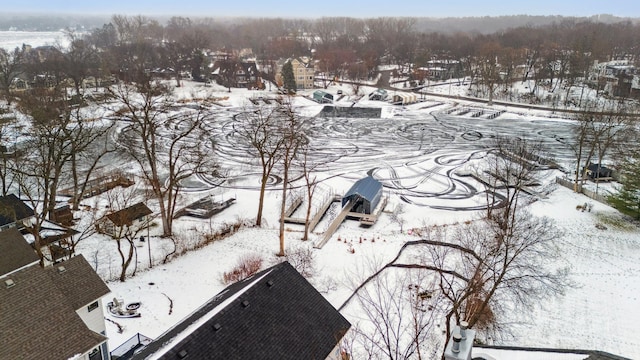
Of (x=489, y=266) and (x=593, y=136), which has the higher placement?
(x=593, y=136)

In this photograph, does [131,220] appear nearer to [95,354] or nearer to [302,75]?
[95,354]

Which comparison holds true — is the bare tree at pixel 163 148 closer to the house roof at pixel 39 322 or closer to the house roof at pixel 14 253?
the house roof at pixel 14 253

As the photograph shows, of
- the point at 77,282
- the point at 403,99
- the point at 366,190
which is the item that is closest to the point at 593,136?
the point at 366,190

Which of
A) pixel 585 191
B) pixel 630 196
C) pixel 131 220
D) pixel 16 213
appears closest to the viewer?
pixel 131 220

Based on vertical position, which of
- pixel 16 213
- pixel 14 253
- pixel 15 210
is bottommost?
pixel 16 213

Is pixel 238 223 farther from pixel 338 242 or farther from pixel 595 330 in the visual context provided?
pixel 595 330

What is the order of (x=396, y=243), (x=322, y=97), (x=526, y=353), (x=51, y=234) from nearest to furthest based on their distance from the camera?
(x=526, y=353) < (x=51, y=234) < (x=396, y=243) < (x=322, y=97)

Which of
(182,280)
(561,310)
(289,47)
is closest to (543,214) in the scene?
(561,310)

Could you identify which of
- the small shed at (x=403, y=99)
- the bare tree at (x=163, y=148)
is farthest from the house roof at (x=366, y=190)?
the small shed at (x=403, y=99)
